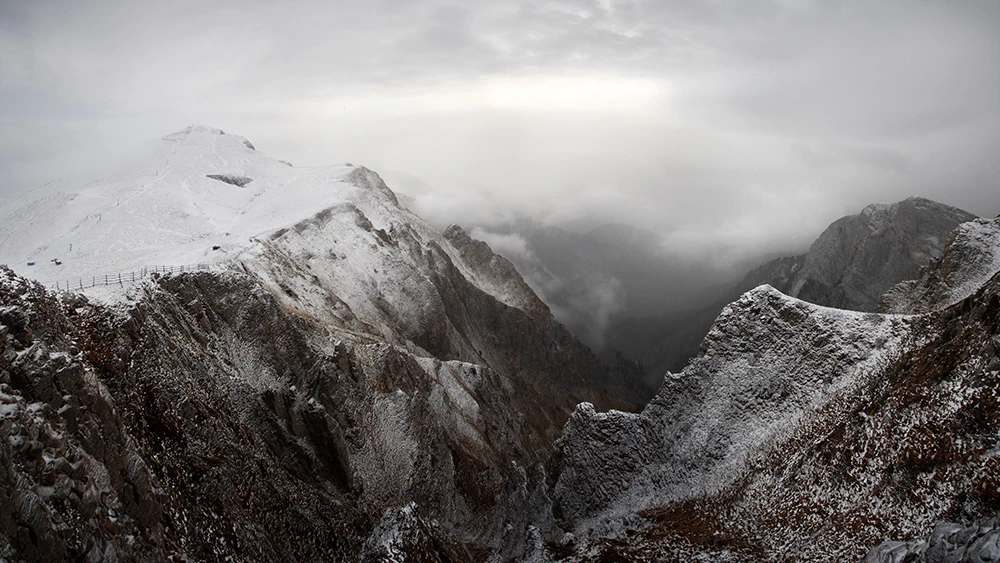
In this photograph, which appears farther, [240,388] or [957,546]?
[240,388]

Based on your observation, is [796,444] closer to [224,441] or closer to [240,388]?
[224,441]

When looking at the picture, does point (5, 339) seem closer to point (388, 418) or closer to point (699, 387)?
point (388, 418)

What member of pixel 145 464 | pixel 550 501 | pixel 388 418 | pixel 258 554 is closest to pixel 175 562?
pixel 145 464

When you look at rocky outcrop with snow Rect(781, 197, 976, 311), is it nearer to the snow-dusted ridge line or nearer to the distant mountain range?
the snow-dusted ridge line

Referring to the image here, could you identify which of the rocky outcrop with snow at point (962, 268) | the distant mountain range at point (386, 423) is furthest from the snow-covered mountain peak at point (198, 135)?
the rocky outcrop with snow at point (962, 268)

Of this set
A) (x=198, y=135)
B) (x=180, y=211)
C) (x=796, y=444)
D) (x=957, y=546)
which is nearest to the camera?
(x=957, y=546)

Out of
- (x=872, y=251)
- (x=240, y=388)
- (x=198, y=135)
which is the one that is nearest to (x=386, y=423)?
(x=240, y=388)

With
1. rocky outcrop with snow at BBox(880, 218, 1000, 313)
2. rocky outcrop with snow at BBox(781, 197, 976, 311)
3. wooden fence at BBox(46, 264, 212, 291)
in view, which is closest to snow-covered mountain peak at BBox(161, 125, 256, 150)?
wooden fence at BBox(46, 264, 212, 291)

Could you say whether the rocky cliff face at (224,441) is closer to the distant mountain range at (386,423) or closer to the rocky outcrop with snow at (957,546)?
the distant mountain range at (386,423)
